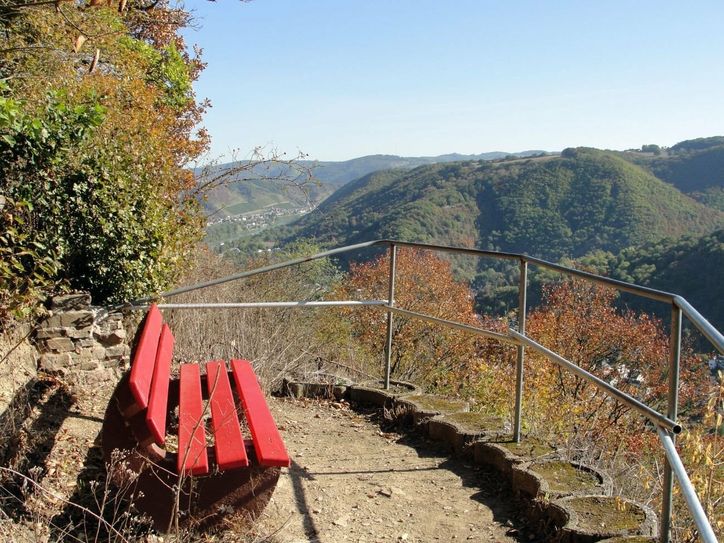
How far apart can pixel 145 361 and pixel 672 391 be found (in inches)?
83.7

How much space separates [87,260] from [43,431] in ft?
4.78

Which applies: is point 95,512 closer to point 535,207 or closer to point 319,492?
point 319,492

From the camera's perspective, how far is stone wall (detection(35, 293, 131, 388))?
15.1ft

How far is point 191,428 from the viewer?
3107mm

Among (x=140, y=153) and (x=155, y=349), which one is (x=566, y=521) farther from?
(x=140, y=153)

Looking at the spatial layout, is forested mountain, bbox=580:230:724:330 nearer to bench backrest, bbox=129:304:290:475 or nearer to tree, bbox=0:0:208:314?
tree, bbox=0:0:208:314

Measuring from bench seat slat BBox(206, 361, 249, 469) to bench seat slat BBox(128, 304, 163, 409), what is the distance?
261 mm

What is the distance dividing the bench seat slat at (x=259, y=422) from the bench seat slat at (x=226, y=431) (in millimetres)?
63

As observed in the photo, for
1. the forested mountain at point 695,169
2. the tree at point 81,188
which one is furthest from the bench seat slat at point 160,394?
the forested mountain at point 695,169

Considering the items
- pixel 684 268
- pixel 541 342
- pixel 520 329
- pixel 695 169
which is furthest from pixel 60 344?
pixel 695 169

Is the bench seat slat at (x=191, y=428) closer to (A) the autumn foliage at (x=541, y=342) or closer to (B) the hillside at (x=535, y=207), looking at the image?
(A) the autumn foliage at (x=541, y=342)

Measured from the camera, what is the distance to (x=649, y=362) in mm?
23219

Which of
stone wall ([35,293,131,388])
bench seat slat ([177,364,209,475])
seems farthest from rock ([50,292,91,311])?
bench seat slat ([177,364,209,475])

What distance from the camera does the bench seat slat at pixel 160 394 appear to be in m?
2.63
